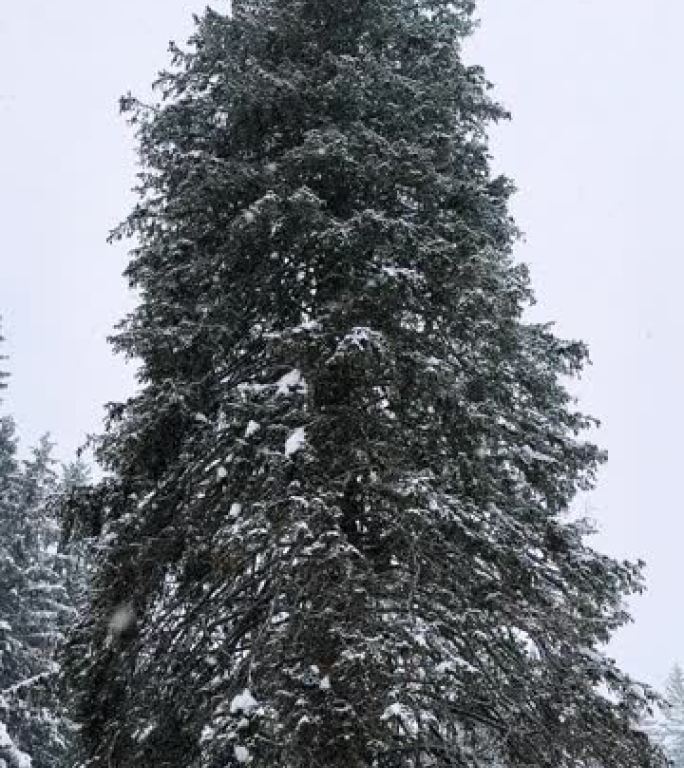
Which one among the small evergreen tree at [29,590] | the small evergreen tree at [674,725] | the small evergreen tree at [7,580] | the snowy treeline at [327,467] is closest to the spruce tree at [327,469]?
the snowy treeline at [327,467]

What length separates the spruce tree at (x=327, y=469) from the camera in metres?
6.45

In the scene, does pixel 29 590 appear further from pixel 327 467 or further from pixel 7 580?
pixel 327 467

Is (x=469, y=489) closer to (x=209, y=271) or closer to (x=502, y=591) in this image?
(x=502, y=591)

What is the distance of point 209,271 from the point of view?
8.77 metres

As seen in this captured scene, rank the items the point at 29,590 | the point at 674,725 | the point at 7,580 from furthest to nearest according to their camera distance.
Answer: the point at 674,725, the point at 29,590, the point at 7,580

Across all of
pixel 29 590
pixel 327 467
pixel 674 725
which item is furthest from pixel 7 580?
pixel 674 725

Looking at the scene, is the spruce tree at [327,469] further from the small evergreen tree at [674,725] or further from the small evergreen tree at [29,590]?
the small evergreen tree at [674,725]

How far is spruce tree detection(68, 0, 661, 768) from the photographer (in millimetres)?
6445

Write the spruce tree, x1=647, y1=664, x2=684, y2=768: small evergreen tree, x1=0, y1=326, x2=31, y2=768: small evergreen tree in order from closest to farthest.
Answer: the spruce tree
x1=0, y1=326, x2=31, y2=768: small evergreen tree
x1=647, y1=664, x2=684, y2=768: small evergreen tree

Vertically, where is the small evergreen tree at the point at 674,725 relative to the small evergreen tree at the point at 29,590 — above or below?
above

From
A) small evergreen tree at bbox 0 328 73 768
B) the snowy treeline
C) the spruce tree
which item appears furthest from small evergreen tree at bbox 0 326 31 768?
the spruce tree

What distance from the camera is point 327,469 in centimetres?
719

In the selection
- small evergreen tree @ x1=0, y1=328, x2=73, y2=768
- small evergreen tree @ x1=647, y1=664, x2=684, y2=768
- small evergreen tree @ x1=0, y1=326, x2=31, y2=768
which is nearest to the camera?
small evergreen tree @ x1=0, y1=326, x2=31, y2=768

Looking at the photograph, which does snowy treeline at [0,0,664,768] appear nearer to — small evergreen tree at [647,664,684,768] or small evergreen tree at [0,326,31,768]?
small evergreen tree at [0,326,31,768]
